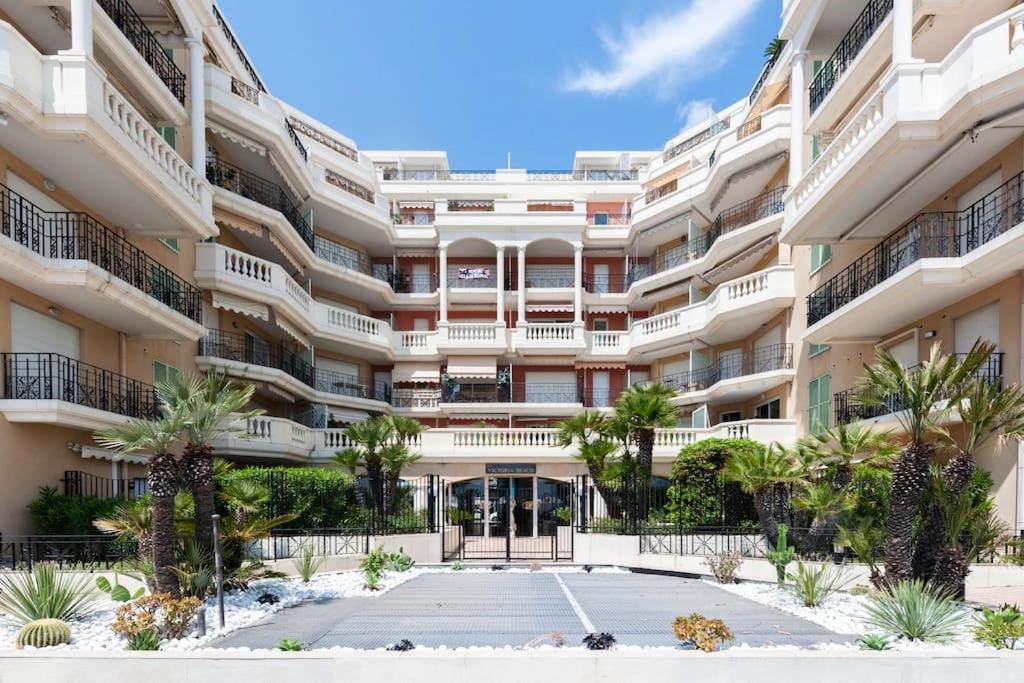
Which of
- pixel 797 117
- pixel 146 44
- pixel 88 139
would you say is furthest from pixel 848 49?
pixel 146 44

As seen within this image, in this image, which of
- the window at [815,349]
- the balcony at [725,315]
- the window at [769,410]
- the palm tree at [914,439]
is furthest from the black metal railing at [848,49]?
the window at [769,410]

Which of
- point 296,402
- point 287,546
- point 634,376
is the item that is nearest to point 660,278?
point 634,376

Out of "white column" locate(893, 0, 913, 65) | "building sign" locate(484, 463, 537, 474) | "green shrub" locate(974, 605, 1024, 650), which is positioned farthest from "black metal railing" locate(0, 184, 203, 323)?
"white column" locate(893, 0, 913, 65)

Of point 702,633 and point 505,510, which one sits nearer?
point 702,633

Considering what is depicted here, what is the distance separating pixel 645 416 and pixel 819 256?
832cm

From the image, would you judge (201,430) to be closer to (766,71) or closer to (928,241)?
(928,241)

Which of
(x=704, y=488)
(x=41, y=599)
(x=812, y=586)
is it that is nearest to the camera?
(x=41, y=599)

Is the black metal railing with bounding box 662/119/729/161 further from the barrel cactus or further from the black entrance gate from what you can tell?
the barrel cactus

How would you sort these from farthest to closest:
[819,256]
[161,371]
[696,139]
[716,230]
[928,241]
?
[696,139] < [716,230] < [819,256] < [161,371] < [928,241]

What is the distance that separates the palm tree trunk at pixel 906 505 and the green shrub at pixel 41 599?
12287 mm

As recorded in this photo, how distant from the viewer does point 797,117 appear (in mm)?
20844

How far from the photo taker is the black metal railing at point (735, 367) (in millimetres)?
22894

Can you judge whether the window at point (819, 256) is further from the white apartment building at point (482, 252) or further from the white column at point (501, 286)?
the white column at point (501, 286)

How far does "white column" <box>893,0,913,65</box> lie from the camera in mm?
13766
